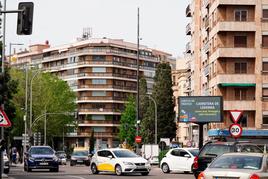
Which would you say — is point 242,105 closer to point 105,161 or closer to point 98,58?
point 105,161

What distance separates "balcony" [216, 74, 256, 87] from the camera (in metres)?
72.3

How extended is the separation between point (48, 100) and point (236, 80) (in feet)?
126

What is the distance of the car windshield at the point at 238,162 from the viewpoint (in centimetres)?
1917

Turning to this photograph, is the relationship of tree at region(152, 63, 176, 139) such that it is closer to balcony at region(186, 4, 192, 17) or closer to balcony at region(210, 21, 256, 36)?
balcony at region(186, 4, 192, 17)

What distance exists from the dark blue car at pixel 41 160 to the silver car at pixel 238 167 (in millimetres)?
26865

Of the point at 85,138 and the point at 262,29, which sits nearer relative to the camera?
the point at 262,29

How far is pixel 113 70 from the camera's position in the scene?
152 meters

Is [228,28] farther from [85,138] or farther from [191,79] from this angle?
[85,138]

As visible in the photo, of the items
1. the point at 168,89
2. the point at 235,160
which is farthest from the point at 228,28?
the point at 235,160

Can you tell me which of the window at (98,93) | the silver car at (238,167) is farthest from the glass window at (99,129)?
the silver car at (238,167)

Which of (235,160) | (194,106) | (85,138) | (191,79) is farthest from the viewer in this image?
(85,138)

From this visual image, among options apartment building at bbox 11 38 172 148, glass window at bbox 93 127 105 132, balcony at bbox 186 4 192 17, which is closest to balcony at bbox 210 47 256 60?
balcony at bbox 186 4 192 17

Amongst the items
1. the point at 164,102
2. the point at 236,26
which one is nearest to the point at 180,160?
the point at 236,26

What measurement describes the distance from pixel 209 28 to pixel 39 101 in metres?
33.5
